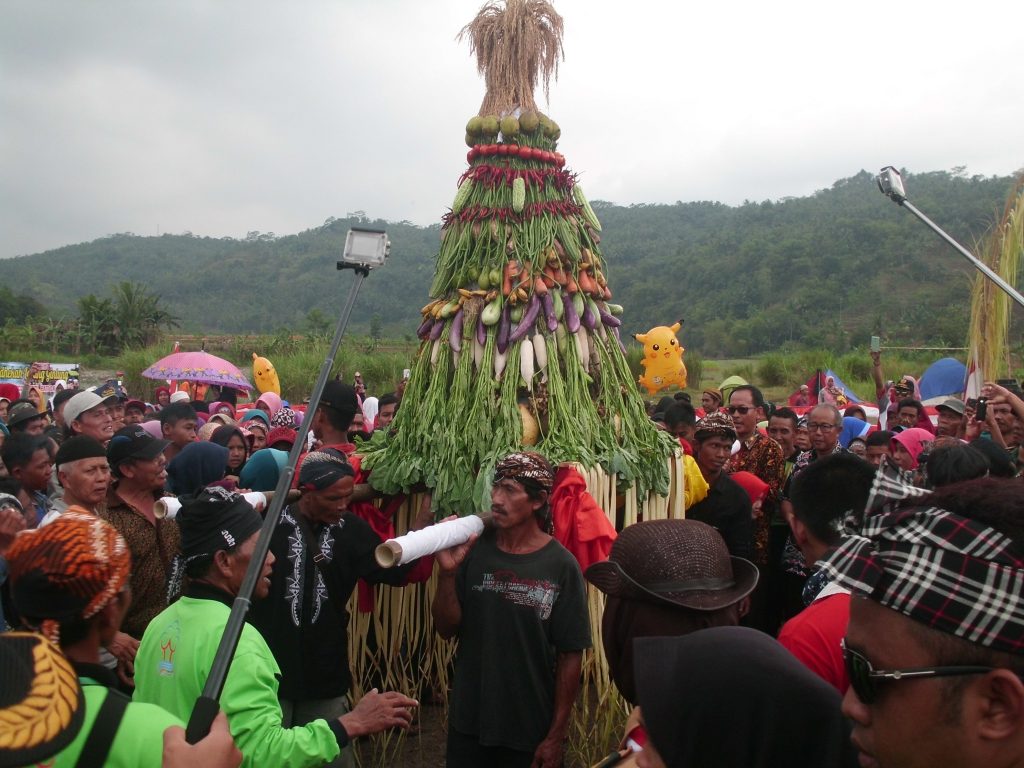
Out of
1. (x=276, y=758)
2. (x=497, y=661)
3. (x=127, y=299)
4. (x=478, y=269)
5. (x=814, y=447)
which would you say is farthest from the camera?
(x=127, y=299)

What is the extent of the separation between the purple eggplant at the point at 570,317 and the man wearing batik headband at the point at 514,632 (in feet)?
4.15

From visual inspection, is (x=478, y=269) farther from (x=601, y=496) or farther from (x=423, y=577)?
(x=423, y=577)

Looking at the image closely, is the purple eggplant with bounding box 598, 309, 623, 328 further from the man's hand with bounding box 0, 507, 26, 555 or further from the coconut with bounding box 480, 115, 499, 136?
the man's hand with bounding box 0, 507, 26, 555

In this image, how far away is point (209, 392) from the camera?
47.5ft

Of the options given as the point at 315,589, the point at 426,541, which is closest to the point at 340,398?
the point at 315,589

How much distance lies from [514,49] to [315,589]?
3150mm

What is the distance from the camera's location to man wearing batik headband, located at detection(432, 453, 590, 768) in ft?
9.85

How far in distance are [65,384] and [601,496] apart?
40.1ft

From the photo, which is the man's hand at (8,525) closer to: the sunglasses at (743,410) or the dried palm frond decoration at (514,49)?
the dried palm frond decoration at (514,49)

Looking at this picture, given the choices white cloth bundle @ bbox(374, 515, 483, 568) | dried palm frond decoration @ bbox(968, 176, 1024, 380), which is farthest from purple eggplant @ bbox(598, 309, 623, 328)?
dried palm frond decoration @ bbox(968, 176, 1024, 380)

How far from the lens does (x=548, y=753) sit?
9.69 feet

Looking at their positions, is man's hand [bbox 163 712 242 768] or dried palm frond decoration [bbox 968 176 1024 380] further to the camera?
dried palm frond decoration [bbox 968 176 1024 380]

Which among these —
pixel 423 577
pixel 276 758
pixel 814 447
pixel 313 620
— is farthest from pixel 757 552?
pixel 276 758

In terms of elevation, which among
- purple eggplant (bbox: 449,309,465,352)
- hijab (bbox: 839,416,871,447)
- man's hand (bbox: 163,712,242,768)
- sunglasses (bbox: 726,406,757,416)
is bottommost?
hijab (bbox: 839,416,871,447)
